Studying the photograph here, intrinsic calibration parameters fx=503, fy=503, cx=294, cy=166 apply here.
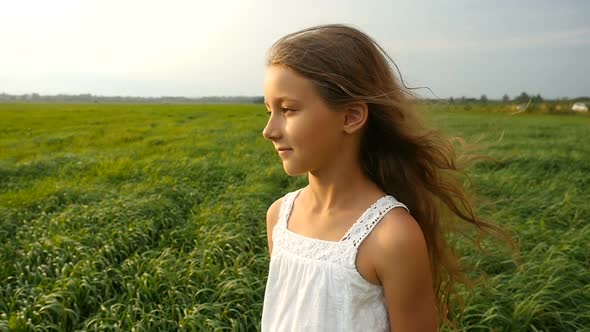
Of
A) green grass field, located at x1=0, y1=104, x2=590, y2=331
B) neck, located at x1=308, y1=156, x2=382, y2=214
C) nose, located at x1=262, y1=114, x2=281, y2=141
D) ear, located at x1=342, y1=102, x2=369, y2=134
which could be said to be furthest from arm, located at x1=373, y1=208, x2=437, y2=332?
green grass field, located at x1=0, y1=104, x2=590, y2=331

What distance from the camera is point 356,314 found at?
1.18 m

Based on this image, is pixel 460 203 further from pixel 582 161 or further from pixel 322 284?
pixel 582 161

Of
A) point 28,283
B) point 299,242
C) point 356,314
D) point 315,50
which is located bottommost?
point 28,283

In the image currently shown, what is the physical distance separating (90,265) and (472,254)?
9.56ft

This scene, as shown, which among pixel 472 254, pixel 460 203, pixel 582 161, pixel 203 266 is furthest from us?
pixel 582 161

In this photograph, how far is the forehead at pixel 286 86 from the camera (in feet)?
3.85

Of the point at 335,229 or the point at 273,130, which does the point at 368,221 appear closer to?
the point at 335,229

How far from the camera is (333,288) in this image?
119cm

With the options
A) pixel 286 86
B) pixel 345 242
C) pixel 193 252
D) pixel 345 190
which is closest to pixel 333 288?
pixel 345 242

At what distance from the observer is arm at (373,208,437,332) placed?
1.13 meters

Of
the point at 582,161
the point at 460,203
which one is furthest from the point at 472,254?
the point at 582,161

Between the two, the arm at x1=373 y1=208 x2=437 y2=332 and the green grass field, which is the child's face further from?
the green grass field

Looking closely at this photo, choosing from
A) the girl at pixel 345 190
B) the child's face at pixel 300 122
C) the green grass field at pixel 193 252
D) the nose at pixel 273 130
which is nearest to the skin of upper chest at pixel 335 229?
the girl at pixel 345 190

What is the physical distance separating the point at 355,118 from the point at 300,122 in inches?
5.6
